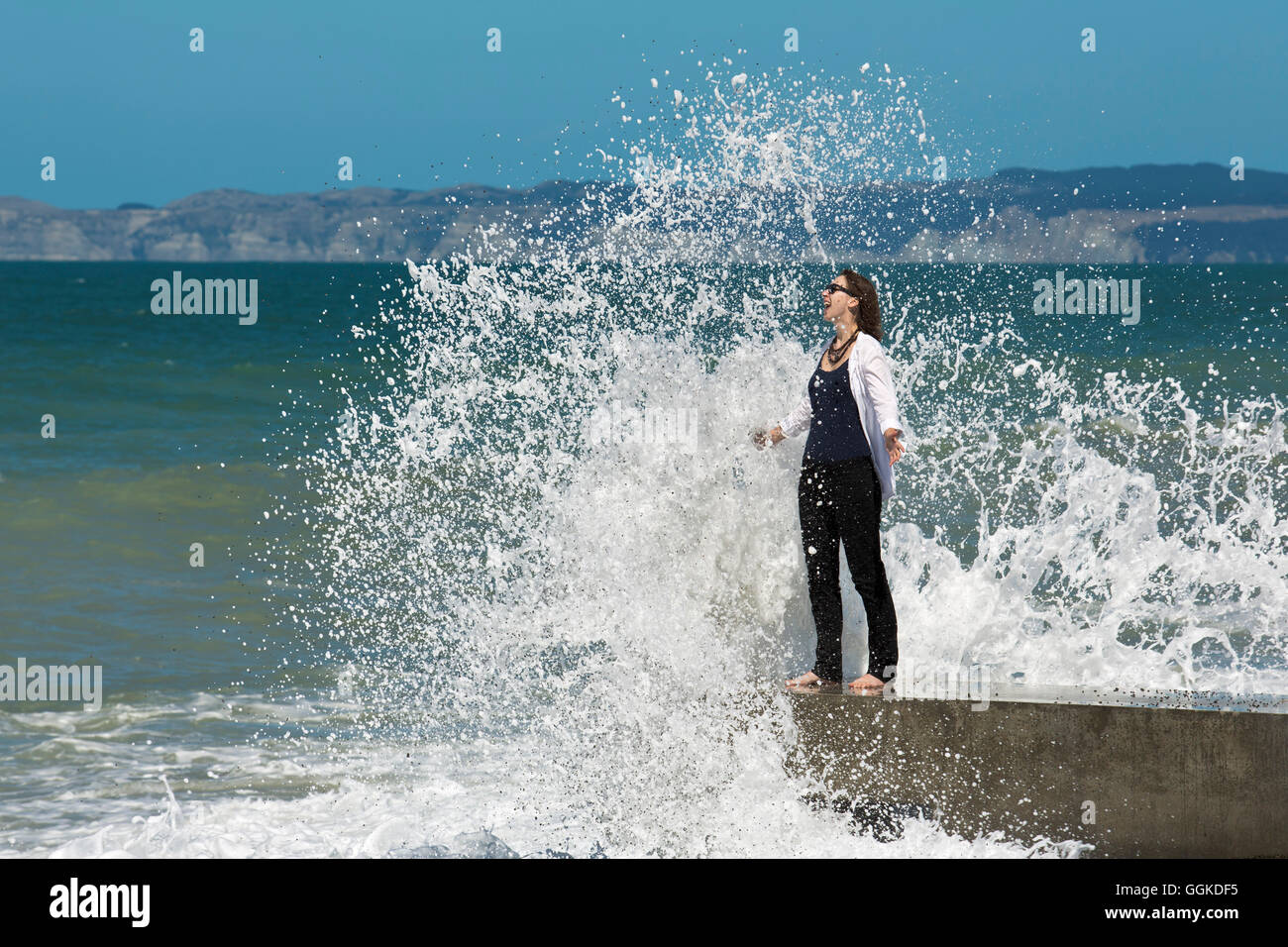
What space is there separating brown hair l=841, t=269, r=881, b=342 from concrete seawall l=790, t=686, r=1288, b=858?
1563 millimetres

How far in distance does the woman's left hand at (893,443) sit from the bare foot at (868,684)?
0.92 meters

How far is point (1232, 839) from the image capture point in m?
4.71

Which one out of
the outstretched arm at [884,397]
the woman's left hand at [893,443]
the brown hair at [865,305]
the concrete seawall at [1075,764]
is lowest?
the concrete seawall at [1075,764]

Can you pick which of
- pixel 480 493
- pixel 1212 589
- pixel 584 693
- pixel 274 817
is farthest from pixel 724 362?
pixel 480 493

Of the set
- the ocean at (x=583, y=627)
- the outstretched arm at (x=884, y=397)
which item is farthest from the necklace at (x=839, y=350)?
the ocean at (x=583, y=627)

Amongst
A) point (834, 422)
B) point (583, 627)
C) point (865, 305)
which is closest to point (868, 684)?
point (834, 422)

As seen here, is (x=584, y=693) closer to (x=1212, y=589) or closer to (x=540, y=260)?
(x=540, y=260)

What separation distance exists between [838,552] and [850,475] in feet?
1.14

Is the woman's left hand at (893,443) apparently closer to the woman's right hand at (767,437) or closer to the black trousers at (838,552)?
the black trousers at (838,552)

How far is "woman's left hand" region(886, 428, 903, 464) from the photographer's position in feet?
17.0

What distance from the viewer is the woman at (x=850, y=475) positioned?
5.29 m

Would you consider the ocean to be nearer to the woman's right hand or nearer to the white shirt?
the woman's right hand

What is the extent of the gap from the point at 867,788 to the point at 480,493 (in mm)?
9395

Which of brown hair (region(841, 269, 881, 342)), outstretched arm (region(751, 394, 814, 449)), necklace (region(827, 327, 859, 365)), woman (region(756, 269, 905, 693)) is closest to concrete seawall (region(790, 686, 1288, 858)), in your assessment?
woman (region(756, 269, 905, 693))
